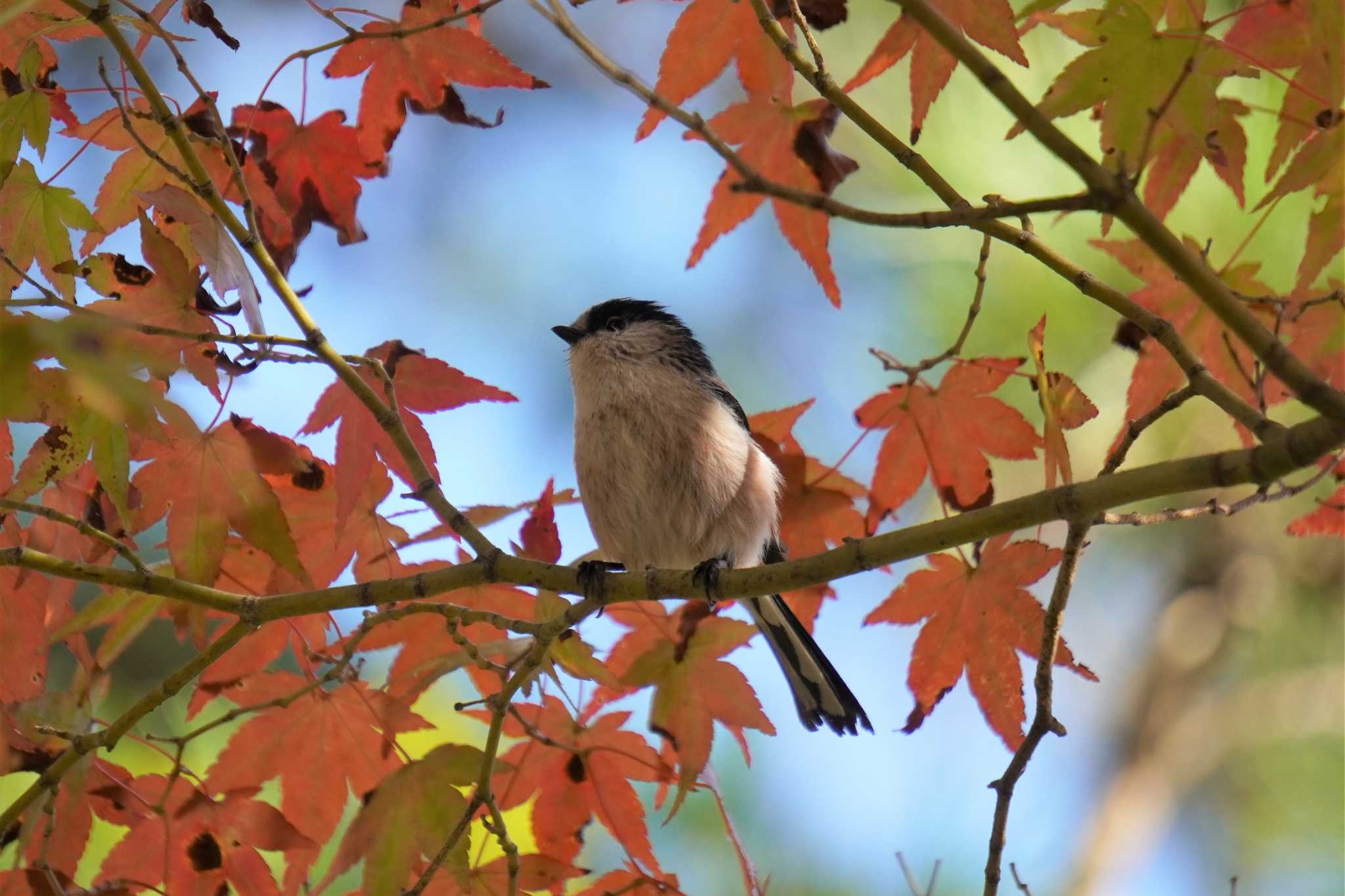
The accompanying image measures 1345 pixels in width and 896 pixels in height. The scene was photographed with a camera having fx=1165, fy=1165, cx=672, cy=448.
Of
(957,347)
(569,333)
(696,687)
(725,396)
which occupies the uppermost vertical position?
(569,333)

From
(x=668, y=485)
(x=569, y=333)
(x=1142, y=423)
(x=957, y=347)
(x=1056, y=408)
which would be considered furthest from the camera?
(x=569, y=333)

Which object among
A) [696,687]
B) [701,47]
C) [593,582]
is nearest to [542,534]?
[593,582]

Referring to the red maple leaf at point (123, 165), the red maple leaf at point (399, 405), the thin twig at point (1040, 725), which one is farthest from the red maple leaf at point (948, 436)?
the red maple leaf at point (123, 165)

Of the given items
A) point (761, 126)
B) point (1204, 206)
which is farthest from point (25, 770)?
point (1204, 206)

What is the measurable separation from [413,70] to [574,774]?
156 centimetres

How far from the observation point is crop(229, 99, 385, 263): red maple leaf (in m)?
2.62

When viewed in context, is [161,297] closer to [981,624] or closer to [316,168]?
[316,168]

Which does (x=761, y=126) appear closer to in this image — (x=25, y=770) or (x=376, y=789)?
(x=376, y=789)

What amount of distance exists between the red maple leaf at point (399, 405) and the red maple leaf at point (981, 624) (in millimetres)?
972

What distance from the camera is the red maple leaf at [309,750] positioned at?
2.38 metres

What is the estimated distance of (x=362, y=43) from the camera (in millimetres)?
2535

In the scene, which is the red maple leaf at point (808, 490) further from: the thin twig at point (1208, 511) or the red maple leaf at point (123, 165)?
the red maple leaf at point (123, 165)

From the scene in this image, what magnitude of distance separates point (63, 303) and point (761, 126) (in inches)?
58.2

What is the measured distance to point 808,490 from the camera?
2801mm
